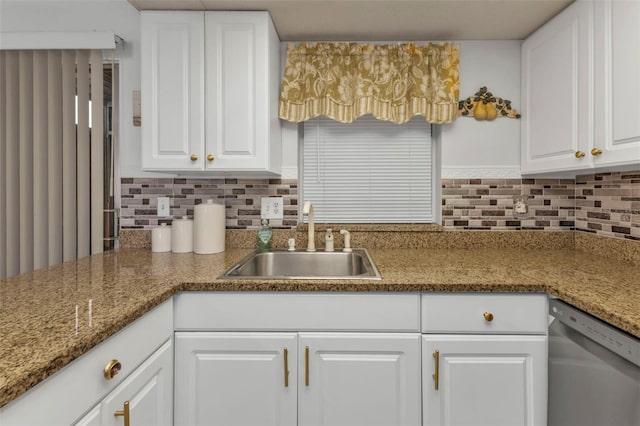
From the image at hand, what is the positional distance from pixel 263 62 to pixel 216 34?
258 mm

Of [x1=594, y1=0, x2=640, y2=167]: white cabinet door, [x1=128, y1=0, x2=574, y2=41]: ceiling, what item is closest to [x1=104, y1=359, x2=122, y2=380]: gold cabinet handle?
[x1=128, y1=0, x2=574, y2=41]: ceiling

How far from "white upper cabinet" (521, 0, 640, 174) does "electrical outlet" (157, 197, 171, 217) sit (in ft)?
6.50

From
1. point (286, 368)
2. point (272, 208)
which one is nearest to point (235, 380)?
point (286, 368)

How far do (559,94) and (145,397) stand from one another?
2.06m

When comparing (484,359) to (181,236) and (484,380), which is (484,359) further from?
(181,236)

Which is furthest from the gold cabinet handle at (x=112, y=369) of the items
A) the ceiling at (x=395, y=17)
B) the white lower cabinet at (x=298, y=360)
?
the ceiling at (x=395, y=17)

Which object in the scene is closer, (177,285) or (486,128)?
(177,285)

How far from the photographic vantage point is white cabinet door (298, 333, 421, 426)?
54.4 inches

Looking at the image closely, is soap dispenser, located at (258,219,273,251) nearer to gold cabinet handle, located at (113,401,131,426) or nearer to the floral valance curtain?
the floral valance curtain

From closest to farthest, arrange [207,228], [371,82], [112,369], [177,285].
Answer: [112,369]
[177,285]
[207,228]
[371,82]

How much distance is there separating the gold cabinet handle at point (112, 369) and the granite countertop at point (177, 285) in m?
0.08

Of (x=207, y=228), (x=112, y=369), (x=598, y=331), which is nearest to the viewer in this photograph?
(x=112, y=369)

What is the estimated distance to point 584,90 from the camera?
157 centimetres

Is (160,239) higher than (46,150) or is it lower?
lower
